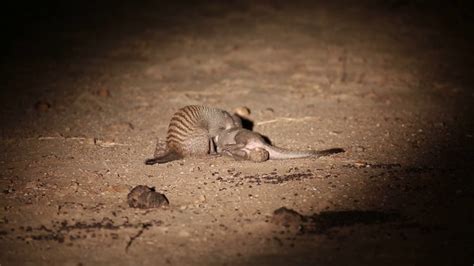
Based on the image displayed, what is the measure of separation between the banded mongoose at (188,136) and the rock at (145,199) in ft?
2.62

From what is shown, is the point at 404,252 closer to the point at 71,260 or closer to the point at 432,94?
the point at 71,260

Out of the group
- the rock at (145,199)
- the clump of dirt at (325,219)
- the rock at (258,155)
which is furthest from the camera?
the rock at (258,155)

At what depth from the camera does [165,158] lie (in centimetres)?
536

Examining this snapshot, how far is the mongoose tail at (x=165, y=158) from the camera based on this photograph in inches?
209

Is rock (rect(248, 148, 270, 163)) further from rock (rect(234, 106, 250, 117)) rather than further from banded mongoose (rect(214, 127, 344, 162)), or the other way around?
rock (rect(234, 106, 250, 117))

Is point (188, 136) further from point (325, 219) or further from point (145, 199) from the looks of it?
point (325, 219)

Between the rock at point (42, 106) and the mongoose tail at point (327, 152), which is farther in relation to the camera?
the rock at point (42, 106)

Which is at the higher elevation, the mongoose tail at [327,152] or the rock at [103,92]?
the rock at [103,92]

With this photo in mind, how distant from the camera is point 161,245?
3.96m


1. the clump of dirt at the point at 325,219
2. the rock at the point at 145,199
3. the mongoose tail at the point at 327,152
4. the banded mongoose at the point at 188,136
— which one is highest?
the banded mongoose at the point at 188,136

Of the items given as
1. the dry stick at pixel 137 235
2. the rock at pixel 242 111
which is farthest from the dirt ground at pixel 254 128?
the rock at pixel 242 111

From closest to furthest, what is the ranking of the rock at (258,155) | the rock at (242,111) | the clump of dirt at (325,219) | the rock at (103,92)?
the clump of dirt at (325,219) < the rock at (258,155) < the rock at (242,111) < the rock at (103,92)

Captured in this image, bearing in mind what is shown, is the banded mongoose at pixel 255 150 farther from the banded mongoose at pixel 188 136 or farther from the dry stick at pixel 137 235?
the dry stick at pixel 137 235

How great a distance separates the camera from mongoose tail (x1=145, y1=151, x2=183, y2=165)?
532cm
